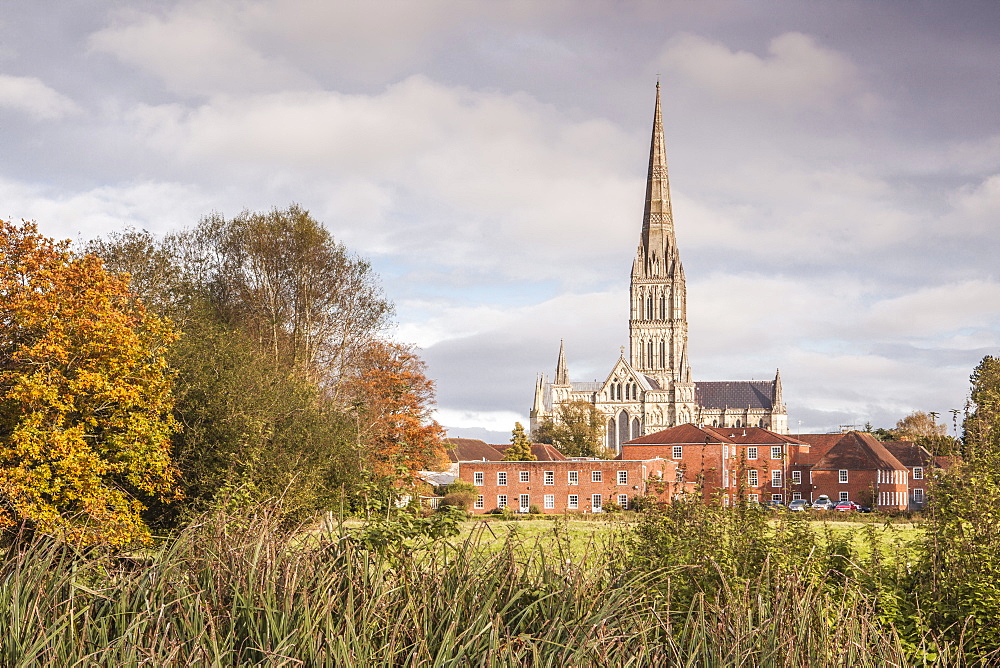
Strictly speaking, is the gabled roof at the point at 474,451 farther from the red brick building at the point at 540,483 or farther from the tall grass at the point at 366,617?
the tall grass at the point at 366,617

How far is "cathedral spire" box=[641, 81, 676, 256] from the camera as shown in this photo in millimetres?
180375

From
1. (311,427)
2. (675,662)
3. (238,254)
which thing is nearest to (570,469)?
(238,254)

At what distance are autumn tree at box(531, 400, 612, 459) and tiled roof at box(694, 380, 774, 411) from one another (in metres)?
58.8

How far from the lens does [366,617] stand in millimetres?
6918

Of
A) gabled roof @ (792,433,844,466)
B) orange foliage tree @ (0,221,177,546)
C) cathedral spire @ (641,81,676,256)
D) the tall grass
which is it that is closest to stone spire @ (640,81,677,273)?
cathedral spire @ (641,81,676,256)

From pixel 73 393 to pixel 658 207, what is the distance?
165 metres

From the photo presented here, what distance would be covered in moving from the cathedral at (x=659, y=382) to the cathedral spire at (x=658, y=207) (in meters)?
0.19

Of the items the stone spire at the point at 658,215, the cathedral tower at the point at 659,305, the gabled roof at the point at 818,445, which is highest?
the stone spire at the point at 658,215

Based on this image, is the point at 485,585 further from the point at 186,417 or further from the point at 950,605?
the point at 186,417

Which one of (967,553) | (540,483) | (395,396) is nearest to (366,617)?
(967,553)

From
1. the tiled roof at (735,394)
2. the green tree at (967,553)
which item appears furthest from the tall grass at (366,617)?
the tiled roof at (735,394)

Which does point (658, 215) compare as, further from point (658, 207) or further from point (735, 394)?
point (735, 394)

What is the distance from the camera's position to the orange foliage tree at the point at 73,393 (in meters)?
23.6

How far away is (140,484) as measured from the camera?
2600 cm
